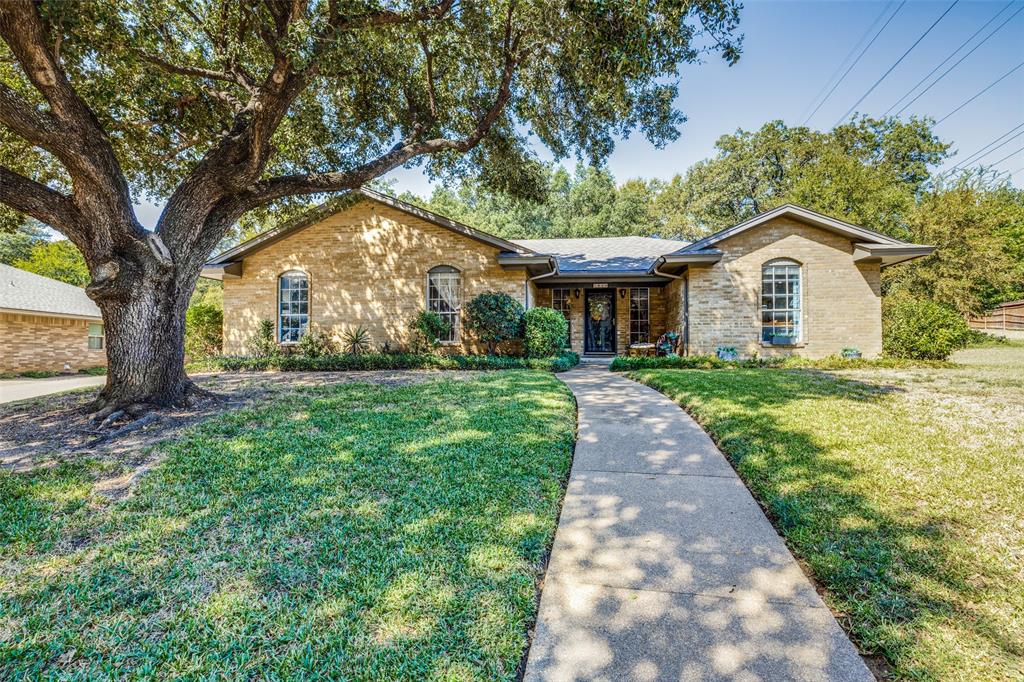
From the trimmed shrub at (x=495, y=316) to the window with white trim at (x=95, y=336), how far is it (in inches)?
618

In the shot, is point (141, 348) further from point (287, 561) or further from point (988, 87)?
point (988, 87)

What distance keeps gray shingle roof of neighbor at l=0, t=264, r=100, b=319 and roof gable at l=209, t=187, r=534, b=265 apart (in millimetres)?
6605

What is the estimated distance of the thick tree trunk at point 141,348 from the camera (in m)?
5.86

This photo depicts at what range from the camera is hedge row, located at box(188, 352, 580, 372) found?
37.2 feet

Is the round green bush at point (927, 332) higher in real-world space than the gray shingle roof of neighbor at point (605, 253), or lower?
lower

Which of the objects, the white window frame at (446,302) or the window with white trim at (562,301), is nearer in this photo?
the white window frame at (446,302)

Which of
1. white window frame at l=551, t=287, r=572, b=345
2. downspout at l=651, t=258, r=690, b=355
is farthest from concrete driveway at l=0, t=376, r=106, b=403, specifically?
downspout at l=651, t=258, r=690, b=355

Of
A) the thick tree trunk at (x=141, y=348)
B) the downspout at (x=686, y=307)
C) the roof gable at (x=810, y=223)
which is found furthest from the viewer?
the downspout at (x=686, y=307)

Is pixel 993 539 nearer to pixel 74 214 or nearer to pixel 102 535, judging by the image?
pixel 102 535

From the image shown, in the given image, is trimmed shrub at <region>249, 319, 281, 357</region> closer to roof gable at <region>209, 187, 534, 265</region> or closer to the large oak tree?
roof gable at <region>209, 187, 534, 265</region>

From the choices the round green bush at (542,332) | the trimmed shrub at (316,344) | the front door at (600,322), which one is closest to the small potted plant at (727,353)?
the front door at (600,322)

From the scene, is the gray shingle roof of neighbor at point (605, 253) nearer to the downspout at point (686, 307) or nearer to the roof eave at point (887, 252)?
the downspout at point (686, 307)

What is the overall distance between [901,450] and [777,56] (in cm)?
1045

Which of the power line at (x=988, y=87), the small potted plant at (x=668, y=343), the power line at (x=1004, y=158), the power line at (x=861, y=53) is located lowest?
the small potted plant at (x=668, y=343)
